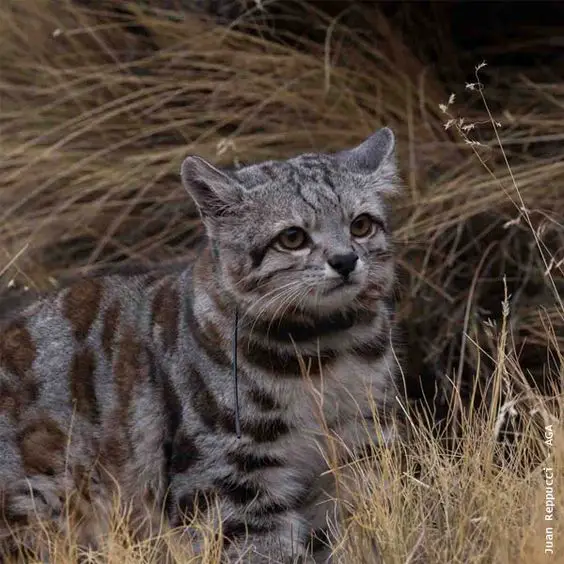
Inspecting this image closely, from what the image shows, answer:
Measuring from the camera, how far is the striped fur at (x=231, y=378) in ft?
14.7

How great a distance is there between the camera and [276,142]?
278 inches

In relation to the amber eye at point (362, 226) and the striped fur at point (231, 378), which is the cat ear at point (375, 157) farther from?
the amber eye at point (362, 226)

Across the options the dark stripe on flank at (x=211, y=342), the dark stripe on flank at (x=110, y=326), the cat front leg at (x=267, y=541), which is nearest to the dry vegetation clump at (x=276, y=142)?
the dark stripe on flank at (x=110, y=326)

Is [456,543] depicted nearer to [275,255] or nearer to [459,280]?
[275,255]

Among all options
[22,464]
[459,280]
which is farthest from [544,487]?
[459,280]

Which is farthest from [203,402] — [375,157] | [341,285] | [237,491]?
[375,157]

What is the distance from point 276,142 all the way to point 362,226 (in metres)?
2.47

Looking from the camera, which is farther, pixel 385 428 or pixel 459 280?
pixel 459 280

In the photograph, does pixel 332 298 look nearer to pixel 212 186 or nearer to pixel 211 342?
pixel 211 342

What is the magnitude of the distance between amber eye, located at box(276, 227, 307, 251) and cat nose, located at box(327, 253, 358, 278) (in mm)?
196

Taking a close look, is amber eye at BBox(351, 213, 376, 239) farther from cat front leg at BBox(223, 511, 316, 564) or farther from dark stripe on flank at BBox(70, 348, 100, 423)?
dark stripe on flank at BBox(70, 348, 100, 423)

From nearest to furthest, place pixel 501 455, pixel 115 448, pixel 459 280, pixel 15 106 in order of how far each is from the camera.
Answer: pixel 501 455
pixel 115 448
pixel 459 280
pixel 15 106

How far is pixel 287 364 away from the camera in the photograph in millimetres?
4570

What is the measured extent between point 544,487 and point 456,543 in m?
0.31
